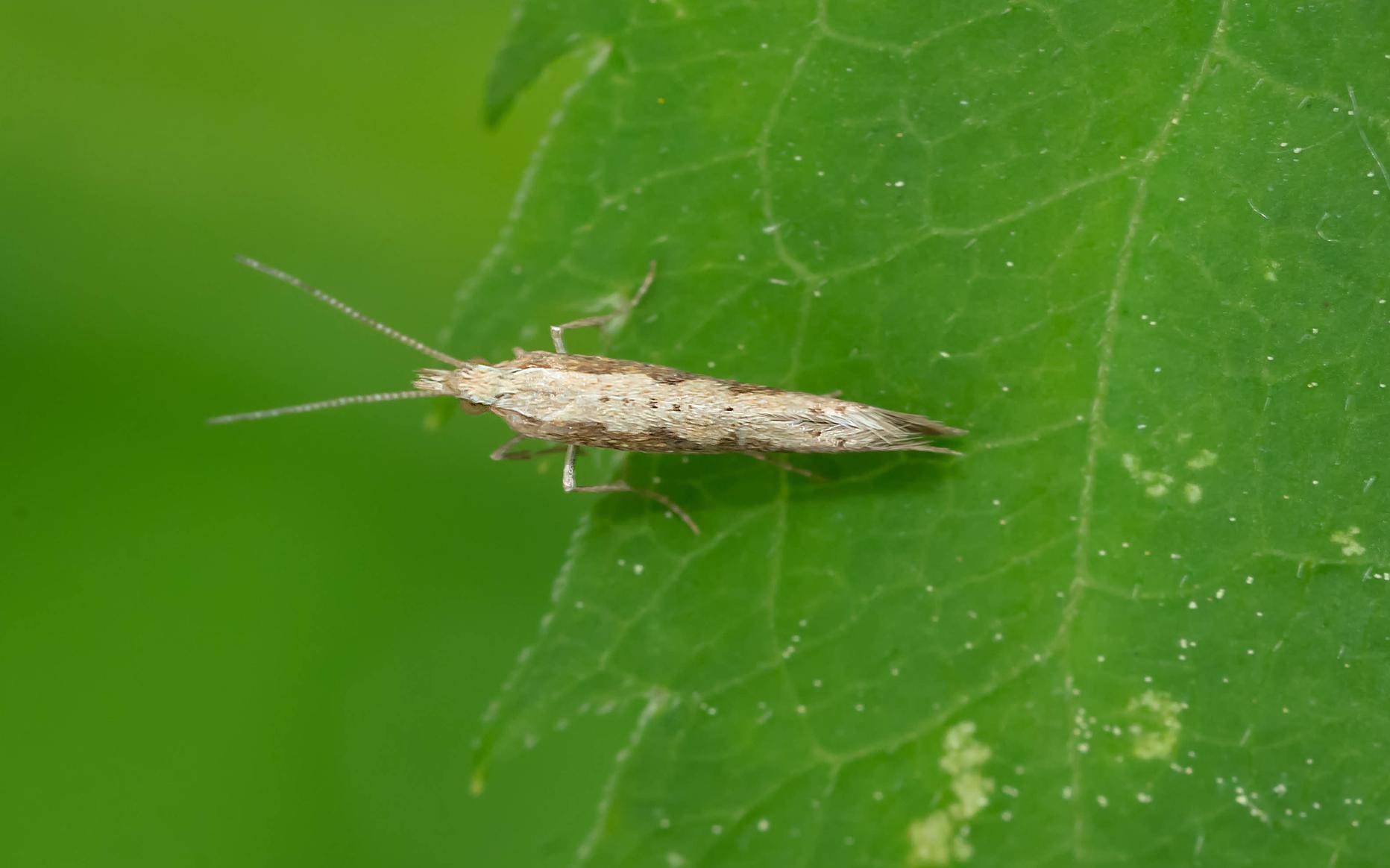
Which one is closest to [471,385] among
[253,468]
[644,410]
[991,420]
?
[644,410]

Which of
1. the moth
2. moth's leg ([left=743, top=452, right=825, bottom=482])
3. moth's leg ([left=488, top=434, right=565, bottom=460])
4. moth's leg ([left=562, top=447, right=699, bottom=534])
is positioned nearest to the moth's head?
the moth

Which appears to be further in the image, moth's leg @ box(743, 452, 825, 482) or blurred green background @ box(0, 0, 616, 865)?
blurred green background @ box(0, 0, 616, 865)

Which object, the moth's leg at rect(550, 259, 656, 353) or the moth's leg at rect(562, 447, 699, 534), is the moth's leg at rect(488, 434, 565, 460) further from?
the moth's leg at rect(550, 259, 656, 353)

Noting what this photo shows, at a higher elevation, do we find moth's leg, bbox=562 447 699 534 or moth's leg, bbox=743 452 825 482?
moth's leg, bbox=743 452 825 482

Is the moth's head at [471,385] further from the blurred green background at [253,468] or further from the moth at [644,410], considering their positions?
the blurred green background at [253,468]

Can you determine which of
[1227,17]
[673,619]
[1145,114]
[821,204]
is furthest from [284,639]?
[1227,17]

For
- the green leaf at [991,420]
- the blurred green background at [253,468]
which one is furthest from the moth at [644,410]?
the blurred green background at [253,468]

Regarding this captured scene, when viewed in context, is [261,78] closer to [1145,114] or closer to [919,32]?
[919,32]
